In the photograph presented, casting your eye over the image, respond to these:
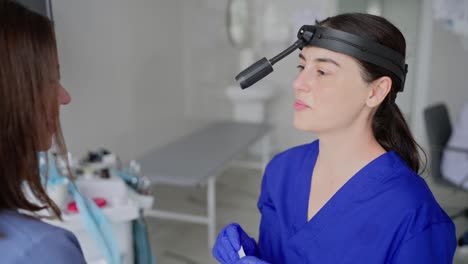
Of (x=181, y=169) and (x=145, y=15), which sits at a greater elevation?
(x=145, y=15)

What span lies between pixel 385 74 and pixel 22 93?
75 centimetres

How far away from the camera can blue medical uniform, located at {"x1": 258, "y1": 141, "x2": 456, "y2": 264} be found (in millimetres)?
883

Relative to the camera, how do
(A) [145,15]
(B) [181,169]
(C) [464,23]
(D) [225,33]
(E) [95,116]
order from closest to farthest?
(E) [95,116] < (B) [181,169] < (A) [145,15] < (C) [464,23] < (D) [225,33]

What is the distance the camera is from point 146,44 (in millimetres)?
2545

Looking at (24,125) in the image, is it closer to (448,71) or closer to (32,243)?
(32,243)

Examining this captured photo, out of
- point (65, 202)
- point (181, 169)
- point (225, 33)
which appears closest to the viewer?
point (65, 202)

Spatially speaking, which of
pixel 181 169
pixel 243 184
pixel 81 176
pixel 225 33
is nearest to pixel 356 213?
pixel 81 176

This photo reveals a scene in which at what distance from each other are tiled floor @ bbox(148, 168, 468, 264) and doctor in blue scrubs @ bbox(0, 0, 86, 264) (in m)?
1.79

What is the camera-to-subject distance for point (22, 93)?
0.64 meters

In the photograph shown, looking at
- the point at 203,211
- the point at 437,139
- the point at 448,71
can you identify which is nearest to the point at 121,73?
the point at 203,211

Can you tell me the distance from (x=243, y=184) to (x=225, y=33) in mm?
1370

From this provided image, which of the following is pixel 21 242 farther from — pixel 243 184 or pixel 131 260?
pixel 243 184

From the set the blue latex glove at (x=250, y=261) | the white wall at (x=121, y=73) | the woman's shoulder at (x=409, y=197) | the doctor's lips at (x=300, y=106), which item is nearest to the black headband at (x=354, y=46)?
the doctor's lips at (x=300, y=106)

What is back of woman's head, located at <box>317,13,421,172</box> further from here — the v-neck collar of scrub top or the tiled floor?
the tiled floor
